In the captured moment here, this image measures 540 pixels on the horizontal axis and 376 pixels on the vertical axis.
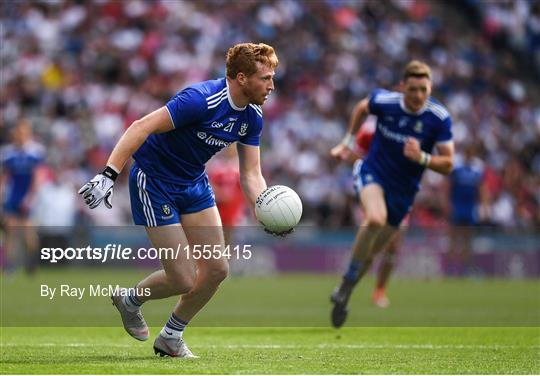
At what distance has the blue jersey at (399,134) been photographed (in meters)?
12.6

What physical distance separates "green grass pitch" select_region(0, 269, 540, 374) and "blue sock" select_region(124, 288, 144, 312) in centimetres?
39

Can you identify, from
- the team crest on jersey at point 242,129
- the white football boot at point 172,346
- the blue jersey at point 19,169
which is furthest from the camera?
the blue jersey at point 19,169

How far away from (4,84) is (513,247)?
42.3 ft

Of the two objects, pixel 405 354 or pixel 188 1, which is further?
pixel 188 1

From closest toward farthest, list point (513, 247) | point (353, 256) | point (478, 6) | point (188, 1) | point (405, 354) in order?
point (405, 354) → point (353, 256) → point (513, 247) → point (188, 1) → point (478, 6)

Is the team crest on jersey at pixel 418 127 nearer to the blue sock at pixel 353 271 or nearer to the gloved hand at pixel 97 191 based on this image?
the blue sock at pixel 353 271

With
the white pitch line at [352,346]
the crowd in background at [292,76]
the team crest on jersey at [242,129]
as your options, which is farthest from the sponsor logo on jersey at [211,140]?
the crowd in background at [292,76]

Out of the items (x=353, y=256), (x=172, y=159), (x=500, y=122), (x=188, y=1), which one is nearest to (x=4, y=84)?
(x=188, y=1)

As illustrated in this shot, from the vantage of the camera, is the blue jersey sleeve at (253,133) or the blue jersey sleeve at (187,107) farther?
the blue jersey sleeve at (253,133)

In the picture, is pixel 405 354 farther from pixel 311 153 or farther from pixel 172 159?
pixel 311 153

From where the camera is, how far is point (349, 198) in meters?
26.2

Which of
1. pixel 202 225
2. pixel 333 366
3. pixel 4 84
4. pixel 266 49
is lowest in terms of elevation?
pixel 4 84

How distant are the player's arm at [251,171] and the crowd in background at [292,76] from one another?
52.7ft

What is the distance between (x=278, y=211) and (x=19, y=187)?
1446 cm
